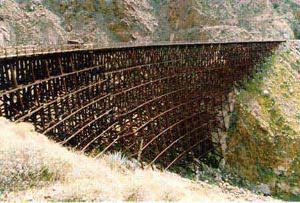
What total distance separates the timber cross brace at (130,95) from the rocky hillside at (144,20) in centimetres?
1706

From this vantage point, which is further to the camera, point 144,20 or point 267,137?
point 144,20

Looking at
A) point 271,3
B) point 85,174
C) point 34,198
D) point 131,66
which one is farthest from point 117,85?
point 271,3

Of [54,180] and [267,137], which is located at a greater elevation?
[54,180]

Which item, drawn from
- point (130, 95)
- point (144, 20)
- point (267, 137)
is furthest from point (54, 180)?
point (144, 20)

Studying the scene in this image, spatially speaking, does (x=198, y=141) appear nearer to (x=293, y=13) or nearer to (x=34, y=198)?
(x=34, y=198)

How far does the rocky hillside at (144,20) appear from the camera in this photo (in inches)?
1448

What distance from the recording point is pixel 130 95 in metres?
18.2

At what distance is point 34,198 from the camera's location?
8125 millimetres

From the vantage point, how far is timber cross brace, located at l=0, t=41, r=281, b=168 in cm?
1310

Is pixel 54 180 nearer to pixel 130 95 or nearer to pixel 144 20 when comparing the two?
pixel 130 95

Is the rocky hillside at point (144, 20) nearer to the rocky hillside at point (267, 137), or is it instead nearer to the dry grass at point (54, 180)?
the rocky hillside at point (267, 137)

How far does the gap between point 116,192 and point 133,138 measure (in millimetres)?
9003

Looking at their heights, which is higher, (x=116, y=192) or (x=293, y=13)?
(x=293, y=13)

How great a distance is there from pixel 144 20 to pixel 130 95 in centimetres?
2787
